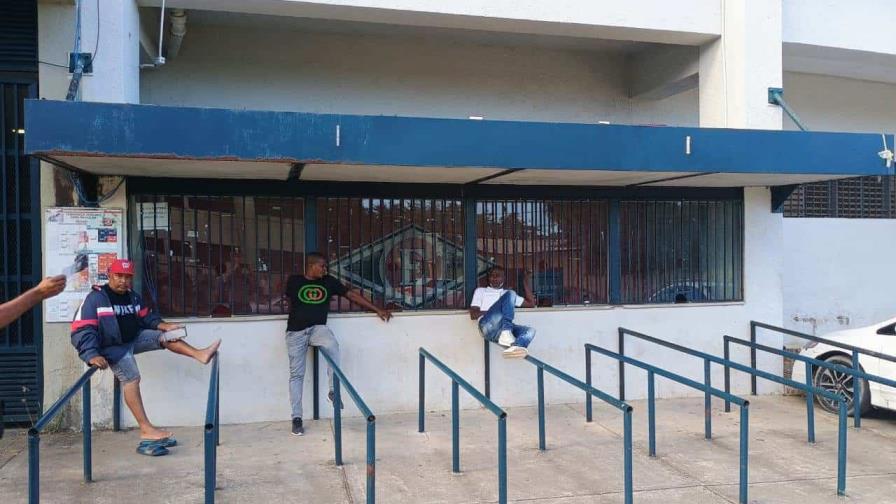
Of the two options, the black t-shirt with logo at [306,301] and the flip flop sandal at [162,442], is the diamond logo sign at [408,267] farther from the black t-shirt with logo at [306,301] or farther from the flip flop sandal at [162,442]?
the flip flop sandal at [162,442]

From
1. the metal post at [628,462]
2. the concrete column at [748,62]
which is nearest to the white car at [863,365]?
the concrete column at [748,62]

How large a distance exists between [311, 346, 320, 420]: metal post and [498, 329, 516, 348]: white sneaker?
1824 mm

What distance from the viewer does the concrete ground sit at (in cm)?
557

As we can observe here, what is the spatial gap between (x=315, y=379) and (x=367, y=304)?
0.90 metres

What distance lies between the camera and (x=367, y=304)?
25.3 ft

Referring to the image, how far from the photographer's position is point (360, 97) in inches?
367

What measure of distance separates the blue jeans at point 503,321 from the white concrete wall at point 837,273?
503cm

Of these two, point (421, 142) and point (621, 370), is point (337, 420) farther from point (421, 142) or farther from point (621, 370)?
point (621, 370)

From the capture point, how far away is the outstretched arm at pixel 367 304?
7.61 metres

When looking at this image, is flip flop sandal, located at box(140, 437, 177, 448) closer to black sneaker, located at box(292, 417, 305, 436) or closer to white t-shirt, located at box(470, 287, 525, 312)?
black sneaker, located at box(292, 417, 305, 436)

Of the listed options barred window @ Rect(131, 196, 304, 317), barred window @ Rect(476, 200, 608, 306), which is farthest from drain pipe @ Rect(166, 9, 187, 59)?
barred window @ Rect(476, 200, 608, 306)

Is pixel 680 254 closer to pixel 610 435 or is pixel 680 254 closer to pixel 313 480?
A: pixel 610 435

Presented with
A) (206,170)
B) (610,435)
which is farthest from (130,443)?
(610,435)

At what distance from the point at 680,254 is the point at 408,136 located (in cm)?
425
